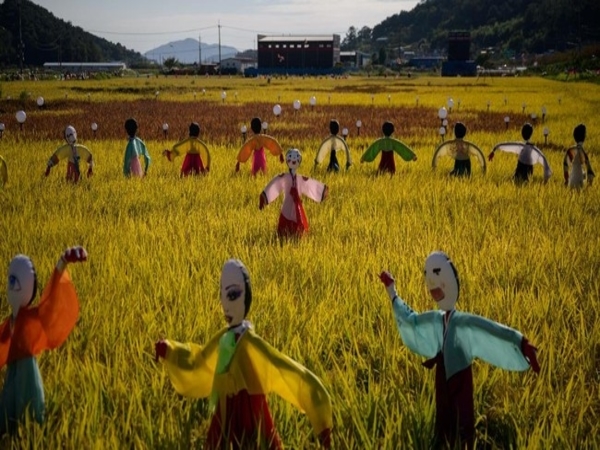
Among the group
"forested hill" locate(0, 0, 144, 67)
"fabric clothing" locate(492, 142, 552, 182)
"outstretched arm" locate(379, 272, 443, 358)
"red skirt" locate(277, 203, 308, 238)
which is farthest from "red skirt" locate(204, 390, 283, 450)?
"forested hill" locate(0, 0, 144, 67)

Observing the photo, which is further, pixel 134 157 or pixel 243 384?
pixel 134 157

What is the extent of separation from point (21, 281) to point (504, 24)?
134 metres

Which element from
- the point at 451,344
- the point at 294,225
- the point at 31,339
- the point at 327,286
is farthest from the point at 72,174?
the point at 451,344

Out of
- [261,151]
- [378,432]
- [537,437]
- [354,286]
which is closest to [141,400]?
[378,432]

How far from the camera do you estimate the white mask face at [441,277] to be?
1708 millimetres

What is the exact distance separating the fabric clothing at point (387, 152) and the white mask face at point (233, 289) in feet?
20.9

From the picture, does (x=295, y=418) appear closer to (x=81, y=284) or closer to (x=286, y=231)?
(x=81, y=284)

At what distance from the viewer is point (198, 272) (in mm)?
3898

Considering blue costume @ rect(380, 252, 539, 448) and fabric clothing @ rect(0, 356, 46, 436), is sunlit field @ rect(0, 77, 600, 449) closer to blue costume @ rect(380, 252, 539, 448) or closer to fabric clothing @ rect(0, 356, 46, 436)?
fabric clothing @ rect(0, 356, 46, 436)

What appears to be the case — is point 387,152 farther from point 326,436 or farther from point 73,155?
point 326,436

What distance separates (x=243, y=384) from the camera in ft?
5.53

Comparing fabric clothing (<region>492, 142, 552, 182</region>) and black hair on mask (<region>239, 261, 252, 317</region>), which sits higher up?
black hair on mask (<region>239, 261, 252, 317</region>)

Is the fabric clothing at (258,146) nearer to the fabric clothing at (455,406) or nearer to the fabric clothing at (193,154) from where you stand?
the fabric clothing at (193,154)

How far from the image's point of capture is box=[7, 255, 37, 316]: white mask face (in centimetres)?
185
